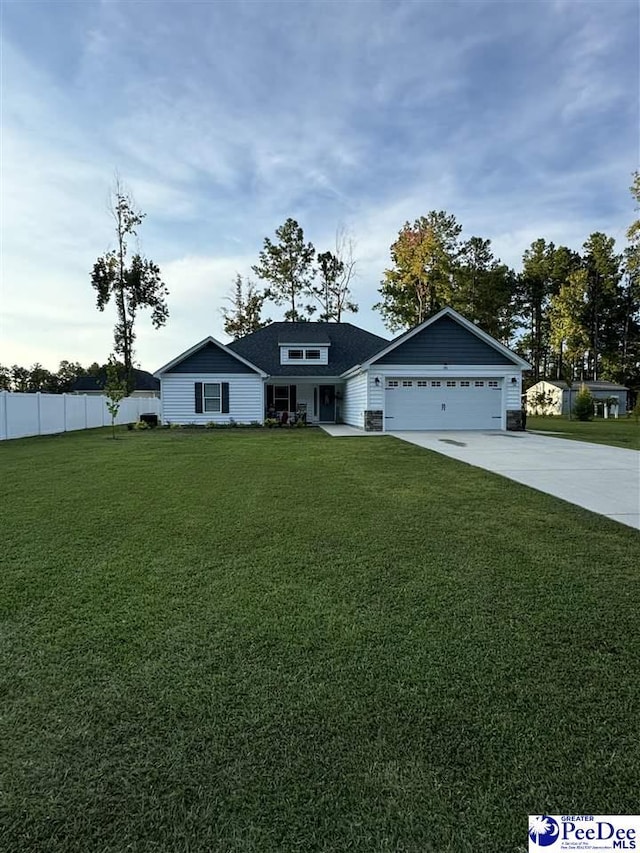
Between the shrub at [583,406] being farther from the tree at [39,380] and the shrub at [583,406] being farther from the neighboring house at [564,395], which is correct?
the tree at [39,380]

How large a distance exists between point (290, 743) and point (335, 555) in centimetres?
228

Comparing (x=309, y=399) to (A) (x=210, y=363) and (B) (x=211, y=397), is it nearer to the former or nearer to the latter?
(B) (x=211, y=397)

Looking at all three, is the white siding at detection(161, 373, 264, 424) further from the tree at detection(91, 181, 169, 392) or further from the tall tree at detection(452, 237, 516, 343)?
the tall tree at detection(452, 237, 516, 343)

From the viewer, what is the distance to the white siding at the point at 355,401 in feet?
62.1

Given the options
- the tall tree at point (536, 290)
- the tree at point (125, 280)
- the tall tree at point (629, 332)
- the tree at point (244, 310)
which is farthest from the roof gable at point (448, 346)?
the tall tree at point (629, 332)

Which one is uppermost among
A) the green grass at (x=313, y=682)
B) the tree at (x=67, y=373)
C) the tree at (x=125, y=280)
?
the tree at (x=125, y=280)

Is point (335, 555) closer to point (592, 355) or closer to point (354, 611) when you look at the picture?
point (354, 611)

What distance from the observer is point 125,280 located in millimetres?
27547

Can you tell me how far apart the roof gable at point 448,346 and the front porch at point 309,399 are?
6.69m

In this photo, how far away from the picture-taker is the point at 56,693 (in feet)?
7.76

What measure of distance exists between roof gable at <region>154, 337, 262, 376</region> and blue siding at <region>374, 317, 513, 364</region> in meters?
6.96

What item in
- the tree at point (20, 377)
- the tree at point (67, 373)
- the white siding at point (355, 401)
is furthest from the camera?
the tree at point (67, 373)

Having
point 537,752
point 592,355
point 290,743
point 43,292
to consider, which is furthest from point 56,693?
point 592,355

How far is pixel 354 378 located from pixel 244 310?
19389 mm
